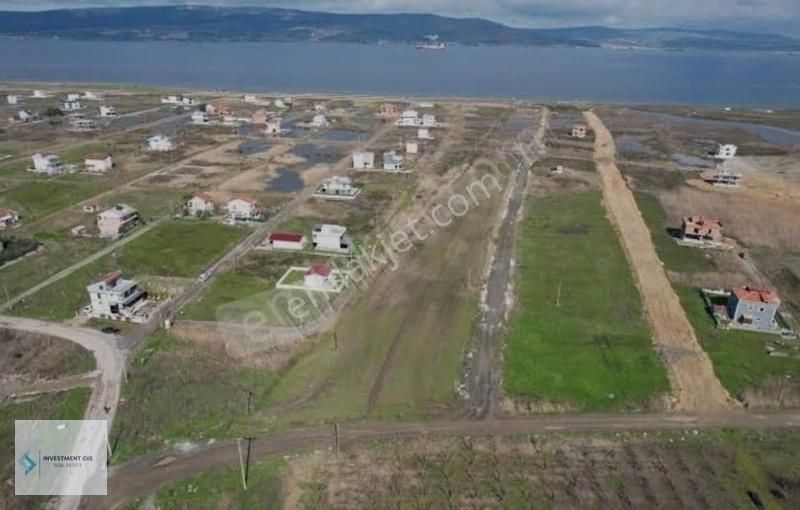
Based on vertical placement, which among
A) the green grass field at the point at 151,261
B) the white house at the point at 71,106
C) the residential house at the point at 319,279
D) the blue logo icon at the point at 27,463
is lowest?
the blue logo icon at the point at 27,463

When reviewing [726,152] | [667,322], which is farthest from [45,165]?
[726,152]

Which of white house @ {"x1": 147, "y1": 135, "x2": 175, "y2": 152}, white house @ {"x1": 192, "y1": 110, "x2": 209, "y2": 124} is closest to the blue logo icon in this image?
white house @ {"x1": 147, "y1": 135, "x2": 175, "y2": 152}

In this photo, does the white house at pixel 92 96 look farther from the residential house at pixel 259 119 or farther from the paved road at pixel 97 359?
the paved road at pixel 97 359

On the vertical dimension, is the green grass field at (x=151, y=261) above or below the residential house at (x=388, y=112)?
below

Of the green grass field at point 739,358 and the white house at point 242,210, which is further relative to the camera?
the white house at point 242,210

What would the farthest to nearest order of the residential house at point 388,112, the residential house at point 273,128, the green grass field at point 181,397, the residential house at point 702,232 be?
the residential house at point 388,112
the residential house at point 273,128
the residential house at point 702,232
the green grass field at point 181,397

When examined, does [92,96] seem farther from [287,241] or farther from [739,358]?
[739,358]

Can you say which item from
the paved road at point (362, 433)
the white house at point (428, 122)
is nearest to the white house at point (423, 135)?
the white house at point (428, 122)

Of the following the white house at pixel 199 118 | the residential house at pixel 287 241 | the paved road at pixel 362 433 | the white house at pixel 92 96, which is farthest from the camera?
the white house at pixel 92 96
